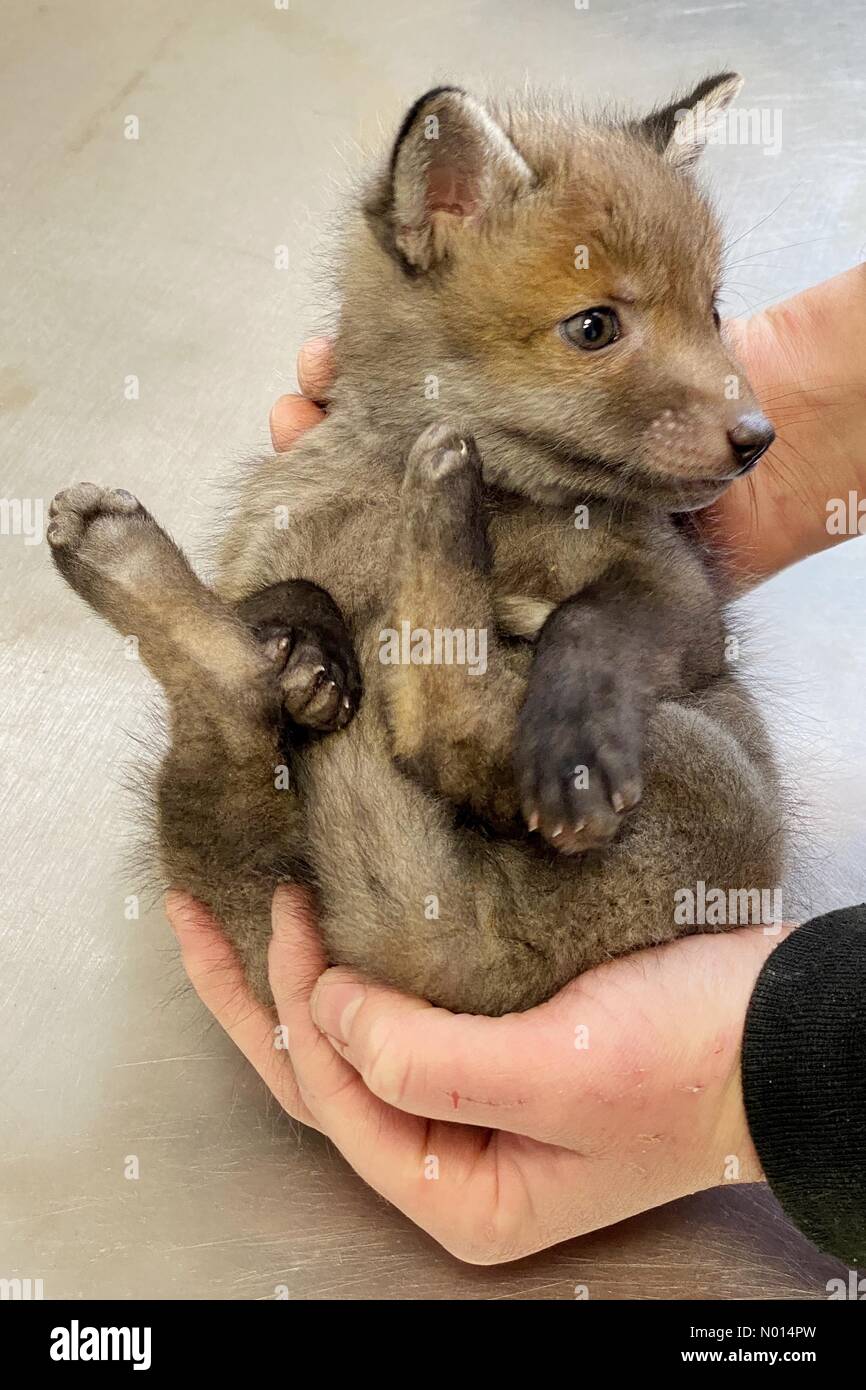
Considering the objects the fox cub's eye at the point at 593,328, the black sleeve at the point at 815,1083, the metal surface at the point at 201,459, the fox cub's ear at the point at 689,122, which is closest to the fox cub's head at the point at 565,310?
the fox cub's eye at the point at 593,328

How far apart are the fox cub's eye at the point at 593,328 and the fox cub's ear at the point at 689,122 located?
1.06ft

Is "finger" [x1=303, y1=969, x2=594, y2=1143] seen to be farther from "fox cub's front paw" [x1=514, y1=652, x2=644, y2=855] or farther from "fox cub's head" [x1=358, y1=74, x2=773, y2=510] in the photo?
"fox cub's head" [x1=358, y1=74, x2=773, y2=510]

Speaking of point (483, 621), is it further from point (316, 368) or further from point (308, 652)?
point (316, 368)

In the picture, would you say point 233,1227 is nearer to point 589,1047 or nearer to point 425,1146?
point 425,1146

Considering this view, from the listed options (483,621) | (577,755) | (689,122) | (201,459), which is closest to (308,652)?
(483,621)

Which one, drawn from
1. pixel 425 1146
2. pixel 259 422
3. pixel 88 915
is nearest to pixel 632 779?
pixel 425 1146

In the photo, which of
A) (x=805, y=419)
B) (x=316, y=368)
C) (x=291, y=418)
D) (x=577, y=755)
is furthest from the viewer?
(x=805, y=419)

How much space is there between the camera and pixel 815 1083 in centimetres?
123

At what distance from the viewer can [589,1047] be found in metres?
1.19

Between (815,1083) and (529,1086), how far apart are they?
11.0 inches

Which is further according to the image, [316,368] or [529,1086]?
[316,368]

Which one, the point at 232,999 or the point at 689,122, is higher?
the point at 689,122

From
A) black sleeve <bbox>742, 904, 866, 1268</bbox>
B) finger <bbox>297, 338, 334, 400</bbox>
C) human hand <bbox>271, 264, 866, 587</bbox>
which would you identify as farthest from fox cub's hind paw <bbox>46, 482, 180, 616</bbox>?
human hand <bbox>271, 264, 866, 587</bbox>

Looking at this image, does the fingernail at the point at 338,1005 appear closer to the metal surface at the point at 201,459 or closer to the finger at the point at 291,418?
the metal surface at the point at 201,459
